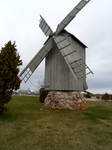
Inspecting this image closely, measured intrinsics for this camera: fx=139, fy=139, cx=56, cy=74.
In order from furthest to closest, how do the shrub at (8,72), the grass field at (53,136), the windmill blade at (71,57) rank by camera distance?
the windmill blade at (71,57)
the shrub at (8,72)
the grass field at (53,136)

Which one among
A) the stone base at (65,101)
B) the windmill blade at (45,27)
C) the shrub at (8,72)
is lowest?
the stone base at (65,101)

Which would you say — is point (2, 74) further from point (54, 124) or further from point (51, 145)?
point (51, 145)

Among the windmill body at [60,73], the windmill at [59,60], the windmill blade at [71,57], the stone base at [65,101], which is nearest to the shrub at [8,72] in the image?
the windmill at [59,60]

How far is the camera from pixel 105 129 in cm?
598

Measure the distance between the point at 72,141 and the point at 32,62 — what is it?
668 cm

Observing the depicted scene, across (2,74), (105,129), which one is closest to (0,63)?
(2,74)

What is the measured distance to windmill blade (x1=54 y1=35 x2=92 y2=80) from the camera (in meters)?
8.77

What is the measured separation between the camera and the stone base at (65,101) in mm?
10502

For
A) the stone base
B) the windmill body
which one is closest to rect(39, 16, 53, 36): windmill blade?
the windmill body

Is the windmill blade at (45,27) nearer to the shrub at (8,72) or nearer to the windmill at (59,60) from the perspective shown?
the windmill at (59,60)

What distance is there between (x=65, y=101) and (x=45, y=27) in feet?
20.7

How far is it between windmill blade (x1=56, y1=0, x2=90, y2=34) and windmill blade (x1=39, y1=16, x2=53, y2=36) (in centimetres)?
84

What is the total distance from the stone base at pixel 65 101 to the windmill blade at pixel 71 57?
213 cm

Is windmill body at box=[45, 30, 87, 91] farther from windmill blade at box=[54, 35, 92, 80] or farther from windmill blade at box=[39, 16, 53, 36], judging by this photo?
windmill blade at box=[39, 16, 53, 36]
